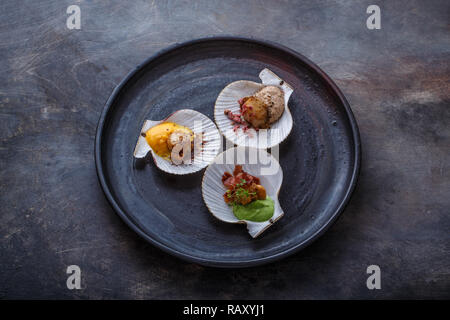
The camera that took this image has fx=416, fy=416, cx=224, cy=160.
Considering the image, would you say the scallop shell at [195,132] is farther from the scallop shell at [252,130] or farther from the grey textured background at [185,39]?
the grey textured background at [185,39]

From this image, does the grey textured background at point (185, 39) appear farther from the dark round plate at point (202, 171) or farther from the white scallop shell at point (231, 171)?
the white scallop shell at point (231, 171)

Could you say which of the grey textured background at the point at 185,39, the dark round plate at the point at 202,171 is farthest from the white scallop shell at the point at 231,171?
the grey textured background at the point at 185,39

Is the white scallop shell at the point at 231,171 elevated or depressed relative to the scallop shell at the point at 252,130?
depressed

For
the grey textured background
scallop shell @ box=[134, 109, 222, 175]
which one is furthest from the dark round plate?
the grey textured background

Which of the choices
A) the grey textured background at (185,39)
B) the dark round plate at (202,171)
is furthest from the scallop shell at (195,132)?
the grey textured background at (185,39)

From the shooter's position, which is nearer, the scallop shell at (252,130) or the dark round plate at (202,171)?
the dark round plate at (202,171)
